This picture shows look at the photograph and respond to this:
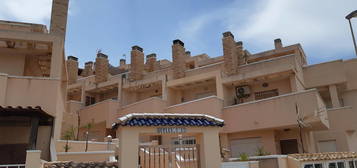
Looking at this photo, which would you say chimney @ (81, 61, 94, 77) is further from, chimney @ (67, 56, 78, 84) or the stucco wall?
the stucco wall

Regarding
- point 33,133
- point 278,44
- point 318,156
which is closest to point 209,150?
point 318,156

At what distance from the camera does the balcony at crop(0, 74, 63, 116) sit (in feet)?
45.0

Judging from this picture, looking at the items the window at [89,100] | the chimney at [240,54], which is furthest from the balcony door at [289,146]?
the window at [89,100]

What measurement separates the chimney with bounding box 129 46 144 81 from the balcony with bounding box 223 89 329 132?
10.4 metres

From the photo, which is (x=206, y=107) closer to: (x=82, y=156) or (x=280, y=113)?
(x=280, y=113)

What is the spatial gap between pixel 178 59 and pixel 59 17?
1088 cm

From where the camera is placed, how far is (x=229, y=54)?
23062 millimetres

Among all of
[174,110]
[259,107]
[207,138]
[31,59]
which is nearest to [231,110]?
[259,107]

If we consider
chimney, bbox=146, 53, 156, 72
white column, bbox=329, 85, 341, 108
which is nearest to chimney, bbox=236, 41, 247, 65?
white column, bbox=329, 85, 341, 108

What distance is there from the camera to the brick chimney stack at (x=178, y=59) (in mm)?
25181

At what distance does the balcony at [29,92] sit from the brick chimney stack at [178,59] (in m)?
12.2

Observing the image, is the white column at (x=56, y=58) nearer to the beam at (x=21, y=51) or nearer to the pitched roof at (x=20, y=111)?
the beam at (x=21, y=51)

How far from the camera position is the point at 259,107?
19344mm

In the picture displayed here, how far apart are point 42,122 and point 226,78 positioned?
43.9 feet
